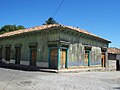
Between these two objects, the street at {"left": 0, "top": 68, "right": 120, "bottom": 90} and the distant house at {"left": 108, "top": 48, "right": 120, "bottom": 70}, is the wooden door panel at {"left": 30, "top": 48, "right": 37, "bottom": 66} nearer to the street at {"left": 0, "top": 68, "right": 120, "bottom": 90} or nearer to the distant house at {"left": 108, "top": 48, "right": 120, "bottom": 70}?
the street at {"left": 0, "top": 68, "right": 120, "bottom": 90}

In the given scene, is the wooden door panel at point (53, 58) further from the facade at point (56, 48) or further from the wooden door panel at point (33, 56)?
the wooden door panel at point (33, 56)

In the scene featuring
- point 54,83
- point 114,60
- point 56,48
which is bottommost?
point 54,83

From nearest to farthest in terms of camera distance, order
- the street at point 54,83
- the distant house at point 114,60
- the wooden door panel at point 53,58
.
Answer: the street at point 54,83 → the wooden door panel at point 53,58 → the distant house at point 114,60

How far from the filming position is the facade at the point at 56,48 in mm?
17859

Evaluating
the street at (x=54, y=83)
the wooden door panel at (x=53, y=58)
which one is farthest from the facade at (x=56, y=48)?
the street at (x=54, y=83)

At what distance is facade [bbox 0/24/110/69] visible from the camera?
1786 centimetres

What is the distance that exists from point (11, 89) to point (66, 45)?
426 inches

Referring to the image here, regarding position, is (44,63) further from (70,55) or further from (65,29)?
(65,29)

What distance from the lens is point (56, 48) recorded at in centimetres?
1770

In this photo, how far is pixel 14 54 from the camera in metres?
23.9

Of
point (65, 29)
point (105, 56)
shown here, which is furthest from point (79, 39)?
point (105, 56)

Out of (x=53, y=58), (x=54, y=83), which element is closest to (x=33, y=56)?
(x=53, y=58)

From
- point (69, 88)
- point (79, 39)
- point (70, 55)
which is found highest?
point (79, 39)

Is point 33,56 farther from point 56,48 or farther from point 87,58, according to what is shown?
point 87,58
